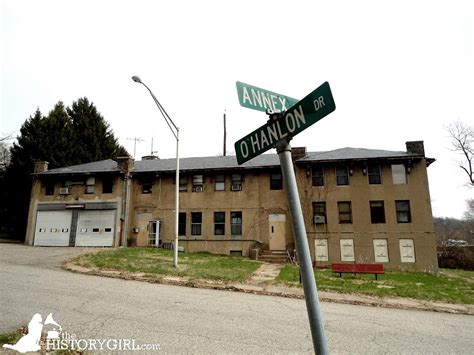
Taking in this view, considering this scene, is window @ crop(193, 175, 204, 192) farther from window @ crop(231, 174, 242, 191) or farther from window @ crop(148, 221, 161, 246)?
window @ crop(148, 221, 161, 246)

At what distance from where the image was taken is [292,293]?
10789mm

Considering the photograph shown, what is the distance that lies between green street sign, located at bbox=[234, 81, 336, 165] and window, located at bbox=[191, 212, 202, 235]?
72.1 feet

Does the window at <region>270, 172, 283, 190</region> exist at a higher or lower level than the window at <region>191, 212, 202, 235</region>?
higher

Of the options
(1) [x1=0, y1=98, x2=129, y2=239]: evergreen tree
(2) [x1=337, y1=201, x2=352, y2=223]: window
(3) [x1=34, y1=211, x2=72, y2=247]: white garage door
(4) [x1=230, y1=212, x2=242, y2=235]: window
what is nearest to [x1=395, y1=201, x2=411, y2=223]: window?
(2) [x1=337, y1=201, x2=352, y2=223]: window

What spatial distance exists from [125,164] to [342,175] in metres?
17.7

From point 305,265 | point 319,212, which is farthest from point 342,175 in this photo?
point 305,265

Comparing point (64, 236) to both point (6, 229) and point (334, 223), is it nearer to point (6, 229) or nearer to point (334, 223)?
point (6, 229)

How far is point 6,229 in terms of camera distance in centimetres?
3434

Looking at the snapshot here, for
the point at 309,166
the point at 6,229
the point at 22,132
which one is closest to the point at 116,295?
the point at 309,166

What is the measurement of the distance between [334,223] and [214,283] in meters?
13.1

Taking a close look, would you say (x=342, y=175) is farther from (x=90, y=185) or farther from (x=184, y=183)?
(x=90, y=185)

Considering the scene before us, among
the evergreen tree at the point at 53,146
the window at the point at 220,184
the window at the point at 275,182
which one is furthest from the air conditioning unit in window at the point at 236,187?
the evergreen tree at the point at 53,146

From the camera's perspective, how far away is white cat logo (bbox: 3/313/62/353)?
4930 millimetres

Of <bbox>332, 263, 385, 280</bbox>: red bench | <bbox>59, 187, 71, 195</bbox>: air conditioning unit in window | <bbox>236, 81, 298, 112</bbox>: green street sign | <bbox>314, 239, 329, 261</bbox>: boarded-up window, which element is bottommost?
<bbox>332, 263, 385, 280</bbox>: red bench
